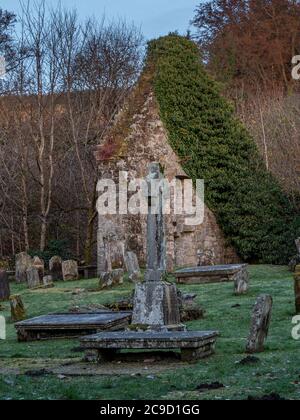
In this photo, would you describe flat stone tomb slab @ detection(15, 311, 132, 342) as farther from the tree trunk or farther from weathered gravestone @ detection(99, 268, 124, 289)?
the tree trunk

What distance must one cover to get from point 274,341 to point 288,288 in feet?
21.2

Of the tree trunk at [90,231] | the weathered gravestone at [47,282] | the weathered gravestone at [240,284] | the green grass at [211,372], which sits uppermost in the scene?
the tree trunk at [90,231]

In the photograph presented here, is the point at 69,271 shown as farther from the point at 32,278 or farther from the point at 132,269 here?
the point at 132,269

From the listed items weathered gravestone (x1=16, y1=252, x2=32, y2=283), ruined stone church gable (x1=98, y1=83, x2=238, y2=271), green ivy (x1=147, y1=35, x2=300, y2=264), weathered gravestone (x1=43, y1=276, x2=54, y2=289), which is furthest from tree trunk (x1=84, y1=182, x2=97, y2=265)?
weathered gravestone (x1=43, y1=276, x2=54, y2=289)

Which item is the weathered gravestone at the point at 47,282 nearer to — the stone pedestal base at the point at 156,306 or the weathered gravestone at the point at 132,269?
the weathered gravestone at the point at 132,269

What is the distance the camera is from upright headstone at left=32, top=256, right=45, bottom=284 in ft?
87.0

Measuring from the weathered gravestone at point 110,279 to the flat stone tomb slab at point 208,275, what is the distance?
157cm

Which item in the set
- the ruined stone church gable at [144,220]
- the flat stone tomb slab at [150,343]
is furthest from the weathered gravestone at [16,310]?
the ruined stone church gable at [144,220]

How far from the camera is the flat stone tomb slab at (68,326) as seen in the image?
14359 mm

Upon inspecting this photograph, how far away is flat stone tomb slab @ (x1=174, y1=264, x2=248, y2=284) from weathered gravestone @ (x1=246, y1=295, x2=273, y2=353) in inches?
388

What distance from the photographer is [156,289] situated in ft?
43.9
